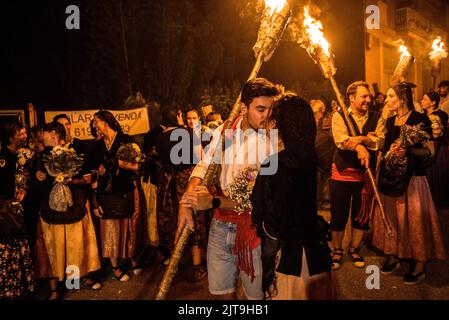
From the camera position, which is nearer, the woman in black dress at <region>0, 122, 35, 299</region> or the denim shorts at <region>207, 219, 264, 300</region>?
the denim shorts at <region>207, 219, 264, 300</region>

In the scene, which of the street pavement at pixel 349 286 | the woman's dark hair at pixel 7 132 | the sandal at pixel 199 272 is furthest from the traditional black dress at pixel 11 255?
the sandal at pixel 199 272

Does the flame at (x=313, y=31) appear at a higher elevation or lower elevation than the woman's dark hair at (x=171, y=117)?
higher

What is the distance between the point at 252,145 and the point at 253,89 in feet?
1.50

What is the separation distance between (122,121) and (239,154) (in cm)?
659

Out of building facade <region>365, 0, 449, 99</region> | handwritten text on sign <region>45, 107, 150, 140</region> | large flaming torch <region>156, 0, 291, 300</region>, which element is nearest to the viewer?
large flaming torch <region>156, 0, 291, 300</region>

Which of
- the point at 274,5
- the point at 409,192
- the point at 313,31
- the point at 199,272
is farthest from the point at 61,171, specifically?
the point at 409,192

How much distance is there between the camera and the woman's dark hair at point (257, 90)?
3.07m

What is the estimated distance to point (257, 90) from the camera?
121 inches

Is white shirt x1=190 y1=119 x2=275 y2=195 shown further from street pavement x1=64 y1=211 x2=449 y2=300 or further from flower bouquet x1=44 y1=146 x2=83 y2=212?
flower bouquet x1=44 y1=146 x2=83 y2=212

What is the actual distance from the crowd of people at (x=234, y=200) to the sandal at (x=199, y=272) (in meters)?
0.02

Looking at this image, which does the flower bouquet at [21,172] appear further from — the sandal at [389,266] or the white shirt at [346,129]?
the sandal at [389,266]

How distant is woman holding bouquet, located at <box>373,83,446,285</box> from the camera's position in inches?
176

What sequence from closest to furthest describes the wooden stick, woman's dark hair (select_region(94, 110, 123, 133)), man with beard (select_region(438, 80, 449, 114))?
the wooden stick, woman's dark hair (select_region(94, 110, 123, 133)), man with beard (select_region(438, 80, 449, 114))

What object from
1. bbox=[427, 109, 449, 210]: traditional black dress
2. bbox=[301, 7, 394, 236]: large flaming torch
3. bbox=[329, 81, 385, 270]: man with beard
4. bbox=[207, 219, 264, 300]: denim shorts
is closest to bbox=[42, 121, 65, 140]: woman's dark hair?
bbox=[207, 219, 264, 300]: denim shorts
